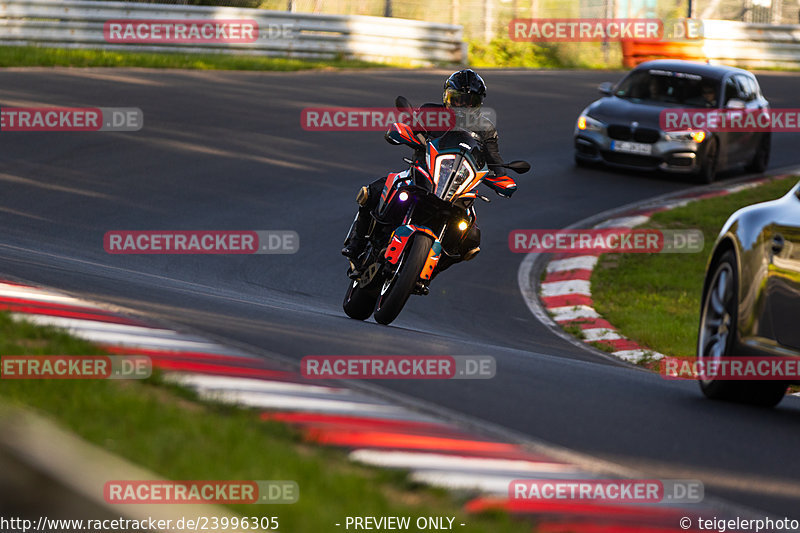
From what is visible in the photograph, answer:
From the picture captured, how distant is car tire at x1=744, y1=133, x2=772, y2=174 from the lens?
19.3 m

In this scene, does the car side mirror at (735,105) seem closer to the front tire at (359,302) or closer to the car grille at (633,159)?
the car grille at (633,159)

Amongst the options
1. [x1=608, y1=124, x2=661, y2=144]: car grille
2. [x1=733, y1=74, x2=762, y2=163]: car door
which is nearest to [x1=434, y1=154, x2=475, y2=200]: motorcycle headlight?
[x1=608, y1=124, x2=661, y2=144]: car grille

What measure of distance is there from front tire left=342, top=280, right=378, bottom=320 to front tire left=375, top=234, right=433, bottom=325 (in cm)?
65

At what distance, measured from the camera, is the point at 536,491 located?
393cm

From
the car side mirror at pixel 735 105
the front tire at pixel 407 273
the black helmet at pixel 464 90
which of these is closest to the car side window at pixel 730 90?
the car side mirror at pixel 735 105

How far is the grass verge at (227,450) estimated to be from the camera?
3463 millimetres

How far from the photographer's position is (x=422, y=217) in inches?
326

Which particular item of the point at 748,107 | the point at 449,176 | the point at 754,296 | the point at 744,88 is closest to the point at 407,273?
the point at 449,176

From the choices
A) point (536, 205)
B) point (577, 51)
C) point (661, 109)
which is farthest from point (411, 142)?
point (577, 51)

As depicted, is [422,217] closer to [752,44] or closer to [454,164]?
[454,164]

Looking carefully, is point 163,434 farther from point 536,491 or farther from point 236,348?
point 236,348

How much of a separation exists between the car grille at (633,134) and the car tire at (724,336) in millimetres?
10918

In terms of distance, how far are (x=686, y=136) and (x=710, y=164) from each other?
79 cm

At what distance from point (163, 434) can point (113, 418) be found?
0.25 m
